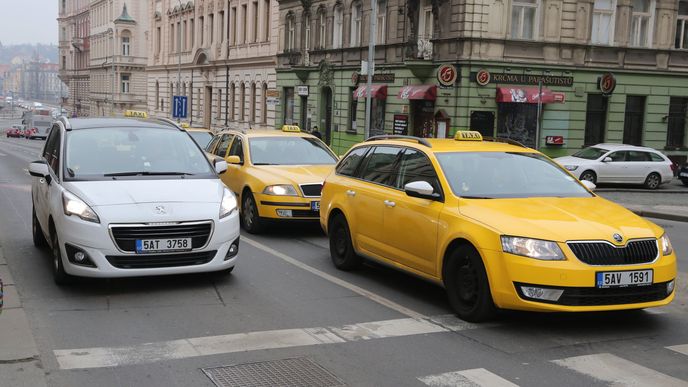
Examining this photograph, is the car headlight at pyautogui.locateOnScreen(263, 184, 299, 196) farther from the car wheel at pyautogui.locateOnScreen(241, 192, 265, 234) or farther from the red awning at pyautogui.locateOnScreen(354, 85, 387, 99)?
the red awning at pyautogui.locateOnScreen(354, 85, 387, 99)

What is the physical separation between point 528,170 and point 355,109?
1216 inches

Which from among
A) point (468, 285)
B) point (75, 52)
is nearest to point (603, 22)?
point (468, 285)

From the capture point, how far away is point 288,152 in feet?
43.8

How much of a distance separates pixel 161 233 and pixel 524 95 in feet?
81.7

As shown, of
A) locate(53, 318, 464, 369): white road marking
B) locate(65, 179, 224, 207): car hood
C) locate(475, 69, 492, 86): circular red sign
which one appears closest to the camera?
locate(53, 318, 464, 369): white road marking

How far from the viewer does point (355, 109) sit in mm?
38719

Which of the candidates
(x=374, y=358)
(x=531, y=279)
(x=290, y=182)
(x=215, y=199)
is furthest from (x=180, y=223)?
(x=290, y=182)

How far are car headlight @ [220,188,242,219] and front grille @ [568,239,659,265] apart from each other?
3.57m

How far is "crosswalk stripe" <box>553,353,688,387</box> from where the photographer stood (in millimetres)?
5477

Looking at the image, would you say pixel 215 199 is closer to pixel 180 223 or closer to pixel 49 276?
pixel 180 223

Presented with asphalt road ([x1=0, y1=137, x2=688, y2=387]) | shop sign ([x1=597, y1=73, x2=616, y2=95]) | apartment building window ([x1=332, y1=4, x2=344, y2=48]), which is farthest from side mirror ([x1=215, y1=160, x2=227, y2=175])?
apartment building window ([x1=332, y1=4, x2=344, y2=48])

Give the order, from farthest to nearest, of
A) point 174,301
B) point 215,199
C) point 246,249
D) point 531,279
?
point 246,249 → point 215,199 → point 174,301 → point 531,279

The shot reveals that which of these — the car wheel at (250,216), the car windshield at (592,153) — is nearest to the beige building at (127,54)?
the car windshield at (592,153)

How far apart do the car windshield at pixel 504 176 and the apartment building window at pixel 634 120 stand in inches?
1063
